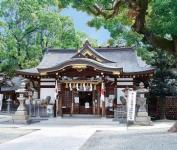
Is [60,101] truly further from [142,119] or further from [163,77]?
[163,77]

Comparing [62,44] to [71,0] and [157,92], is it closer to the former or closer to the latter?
[157,92]

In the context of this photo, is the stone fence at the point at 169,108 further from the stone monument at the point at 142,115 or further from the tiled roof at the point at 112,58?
the stone monument at the point at 142,115

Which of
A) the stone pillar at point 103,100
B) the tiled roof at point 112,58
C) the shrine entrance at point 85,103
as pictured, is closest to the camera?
the stone pillar at point 103,100

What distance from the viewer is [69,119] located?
91.8 feet

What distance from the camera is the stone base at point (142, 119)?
2431 centimetres

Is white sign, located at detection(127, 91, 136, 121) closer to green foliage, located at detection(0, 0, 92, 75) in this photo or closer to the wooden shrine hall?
the wooden shrine hall

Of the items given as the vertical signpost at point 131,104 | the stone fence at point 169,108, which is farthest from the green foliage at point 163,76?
the vertical signpost at point 131,104

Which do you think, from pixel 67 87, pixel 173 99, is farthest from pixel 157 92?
pixel 67 87

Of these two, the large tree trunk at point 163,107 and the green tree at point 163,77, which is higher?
the green tree at point 163,77

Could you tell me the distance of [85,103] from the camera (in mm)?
29906

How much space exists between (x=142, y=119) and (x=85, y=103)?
20.6 ft

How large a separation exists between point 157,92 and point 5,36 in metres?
18.9

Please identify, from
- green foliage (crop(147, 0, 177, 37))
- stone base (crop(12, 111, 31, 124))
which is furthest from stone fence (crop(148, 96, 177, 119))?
green foliage (crop(147, 0, 177, 37))

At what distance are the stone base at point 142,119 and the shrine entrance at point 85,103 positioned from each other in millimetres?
5857
